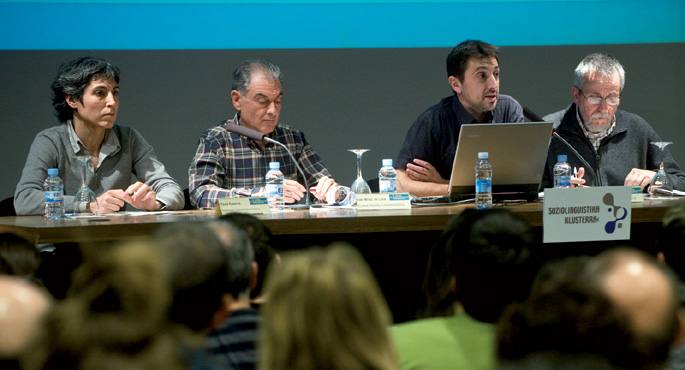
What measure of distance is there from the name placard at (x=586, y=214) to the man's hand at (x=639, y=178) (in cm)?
92

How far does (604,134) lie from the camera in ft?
14.3

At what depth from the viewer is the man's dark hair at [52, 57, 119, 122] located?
3.91 m

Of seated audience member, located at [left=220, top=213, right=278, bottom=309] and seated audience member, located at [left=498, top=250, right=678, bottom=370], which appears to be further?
seated audience member, located at [left=220, top=213, right=278, bottom=309]

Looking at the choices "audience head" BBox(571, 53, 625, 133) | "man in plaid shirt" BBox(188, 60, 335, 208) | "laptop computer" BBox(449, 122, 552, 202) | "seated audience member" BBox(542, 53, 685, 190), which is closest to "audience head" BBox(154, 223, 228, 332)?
"laptop computer" BBox(449, 122, 552, 202)

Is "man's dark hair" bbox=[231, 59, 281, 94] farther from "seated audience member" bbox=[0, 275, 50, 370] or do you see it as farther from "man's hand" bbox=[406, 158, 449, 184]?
"seated audience member" bbox=[0, 275, 50, 370]

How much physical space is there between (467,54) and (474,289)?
8.28 ft

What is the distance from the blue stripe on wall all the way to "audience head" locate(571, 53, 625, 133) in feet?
2.38

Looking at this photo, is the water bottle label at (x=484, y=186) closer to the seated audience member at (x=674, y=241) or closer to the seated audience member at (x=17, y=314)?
the seated audience member at (x=674, y=241)

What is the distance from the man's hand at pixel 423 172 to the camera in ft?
13.3

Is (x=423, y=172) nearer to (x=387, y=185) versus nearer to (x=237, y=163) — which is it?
(x=387, y=185)

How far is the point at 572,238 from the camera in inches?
119

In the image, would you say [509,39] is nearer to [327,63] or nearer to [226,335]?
[327,63]

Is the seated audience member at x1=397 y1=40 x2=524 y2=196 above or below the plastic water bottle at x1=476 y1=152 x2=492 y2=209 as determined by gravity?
above

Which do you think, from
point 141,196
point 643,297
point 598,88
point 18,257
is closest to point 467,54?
point 598,88
